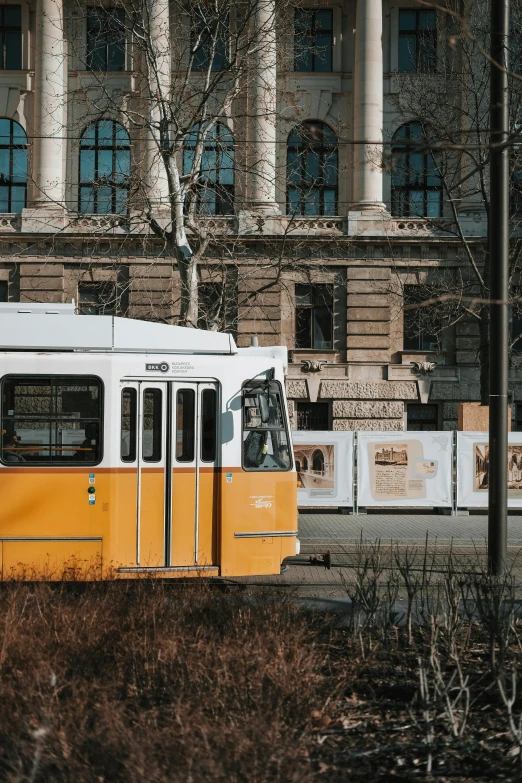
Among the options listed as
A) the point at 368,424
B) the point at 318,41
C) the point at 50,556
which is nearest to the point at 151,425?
the point at 50,556

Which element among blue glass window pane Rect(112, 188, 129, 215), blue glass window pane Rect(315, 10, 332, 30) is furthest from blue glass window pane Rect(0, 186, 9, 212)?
blue glass window pane Rect(315, 10, 332, 30)

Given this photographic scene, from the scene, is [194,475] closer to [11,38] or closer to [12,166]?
[12,166]

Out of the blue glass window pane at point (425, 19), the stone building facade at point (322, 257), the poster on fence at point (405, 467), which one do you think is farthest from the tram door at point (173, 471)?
the blue glass window pane at point (425, 19)

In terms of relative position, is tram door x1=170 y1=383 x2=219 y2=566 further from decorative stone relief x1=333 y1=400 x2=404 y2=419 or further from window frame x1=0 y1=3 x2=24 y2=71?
window frame x1=0 y1=3 x2=24 y2=71

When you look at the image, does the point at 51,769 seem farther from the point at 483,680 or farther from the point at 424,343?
the point at 424,343

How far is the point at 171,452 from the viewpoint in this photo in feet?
37.6

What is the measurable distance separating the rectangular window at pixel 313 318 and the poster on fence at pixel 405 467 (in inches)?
399

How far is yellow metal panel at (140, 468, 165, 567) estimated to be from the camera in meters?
11.2

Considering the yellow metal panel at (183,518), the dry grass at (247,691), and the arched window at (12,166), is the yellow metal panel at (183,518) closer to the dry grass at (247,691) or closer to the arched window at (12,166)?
the dry grass at (247,691)

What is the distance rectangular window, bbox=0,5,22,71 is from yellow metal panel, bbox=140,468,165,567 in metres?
26.0

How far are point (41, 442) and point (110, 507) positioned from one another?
1.06m

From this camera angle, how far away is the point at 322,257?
31469 mm

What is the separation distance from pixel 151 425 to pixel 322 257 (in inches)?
818

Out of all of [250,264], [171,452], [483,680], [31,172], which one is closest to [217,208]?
[250,264]
